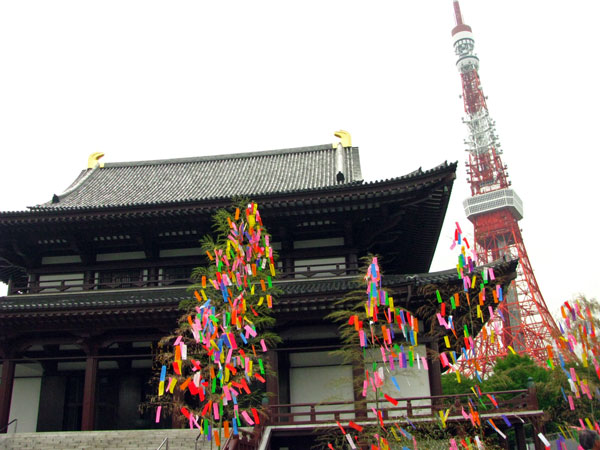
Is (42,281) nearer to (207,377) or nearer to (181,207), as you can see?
(181,207)

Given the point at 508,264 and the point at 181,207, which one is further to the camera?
the point at 181,207

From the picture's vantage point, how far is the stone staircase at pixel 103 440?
13.7 m

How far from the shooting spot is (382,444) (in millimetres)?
11344

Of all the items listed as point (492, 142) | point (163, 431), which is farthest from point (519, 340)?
point (163, 431)

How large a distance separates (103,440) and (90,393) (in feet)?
6.75

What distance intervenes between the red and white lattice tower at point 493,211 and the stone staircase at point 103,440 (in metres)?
53.4

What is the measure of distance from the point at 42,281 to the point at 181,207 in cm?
613

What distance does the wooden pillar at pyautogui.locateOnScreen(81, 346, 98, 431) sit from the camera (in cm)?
1542

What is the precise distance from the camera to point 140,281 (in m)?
18.5

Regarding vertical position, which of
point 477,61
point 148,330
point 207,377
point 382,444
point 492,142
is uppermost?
point 477,61

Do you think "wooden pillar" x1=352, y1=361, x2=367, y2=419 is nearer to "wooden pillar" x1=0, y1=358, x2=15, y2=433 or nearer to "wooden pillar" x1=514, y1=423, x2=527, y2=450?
"wooden pillar" x1=514, y1=423, x2=527, y2=450

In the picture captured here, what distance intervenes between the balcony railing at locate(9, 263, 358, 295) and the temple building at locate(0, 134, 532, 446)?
0.15 ft

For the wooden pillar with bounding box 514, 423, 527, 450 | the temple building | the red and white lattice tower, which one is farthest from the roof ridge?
the red and white lattice tower

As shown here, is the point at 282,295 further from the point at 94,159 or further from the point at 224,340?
the point at 94,159
